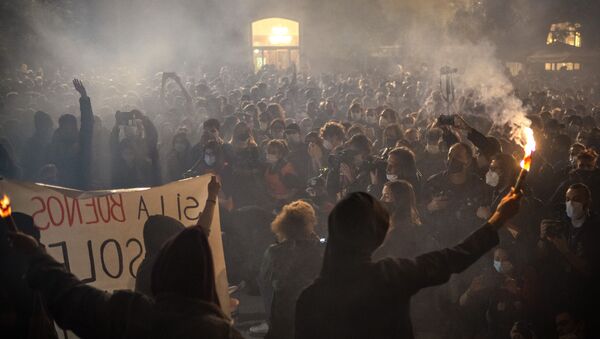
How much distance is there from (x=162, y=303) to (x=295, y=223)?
2.57m

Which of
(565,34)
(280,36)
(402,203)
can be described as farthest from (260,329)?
(565,34)

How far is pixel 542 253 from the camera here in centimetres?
662

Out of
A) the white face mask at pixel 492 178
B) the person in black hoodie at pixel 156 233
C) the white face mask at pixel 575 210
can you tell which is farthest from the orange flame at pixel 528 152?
the white face mask at pixel 492 178

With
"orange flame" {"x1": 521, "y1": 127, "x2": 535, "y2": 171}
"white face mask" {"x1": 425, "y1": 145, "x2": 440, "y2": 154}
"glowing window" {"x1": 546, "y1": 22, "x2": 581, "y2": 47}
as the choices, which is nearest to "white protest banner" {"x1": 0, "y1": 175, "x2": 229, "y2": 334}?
"orange flame" {"x1": 521, "y1": 127, "x2": 535, "y2": 171}

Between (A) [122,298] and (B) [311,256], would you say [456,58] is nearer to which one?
(B) [311,256]

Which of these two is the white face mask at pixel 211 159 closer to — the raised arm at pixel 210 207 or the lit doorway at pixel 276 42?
the raised arm at pixel 210 207

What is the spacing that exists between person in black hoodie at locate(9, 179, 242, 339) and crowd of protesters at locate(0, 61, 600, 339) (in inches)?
0.4

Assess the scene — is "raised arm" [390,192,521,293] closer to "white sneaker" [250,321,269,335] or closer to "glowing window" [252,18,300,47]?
"white sneaker" [250,321,269,335]

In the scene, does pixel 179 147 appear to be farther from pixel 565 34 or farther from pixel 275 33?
pixel 565 34

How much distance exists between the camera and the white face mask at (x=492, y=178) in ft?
23.3

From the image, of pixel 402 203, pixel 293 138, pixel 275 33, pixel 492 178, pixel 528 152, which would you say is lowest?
pixel 402 203

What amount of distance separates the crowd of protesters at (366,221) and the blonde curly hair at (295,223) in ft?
0.04

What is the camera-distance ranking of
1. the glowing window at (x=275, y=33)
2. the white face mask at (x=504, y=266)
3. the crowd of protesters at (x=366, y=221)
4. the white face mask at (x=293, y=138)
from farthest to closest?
1. the glowing window at (x=275, y=33)
2. the white face mask at (x=293, y=138)
3. the white face mask at (x=504, y=266)
4. the crowd of protesters at (x=366, y=221)

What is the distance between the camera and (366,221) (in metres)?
3.54
